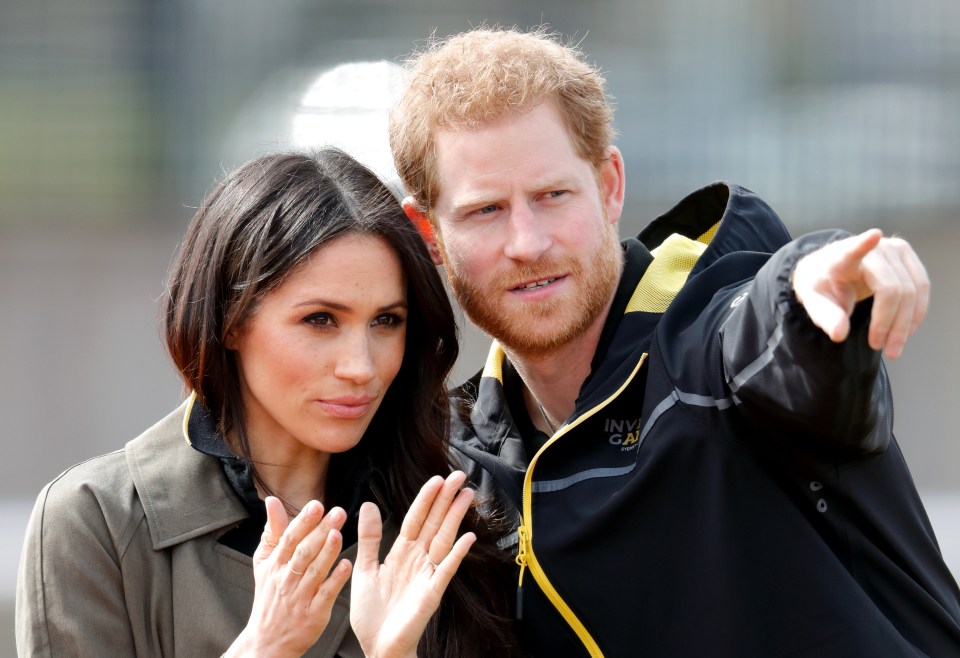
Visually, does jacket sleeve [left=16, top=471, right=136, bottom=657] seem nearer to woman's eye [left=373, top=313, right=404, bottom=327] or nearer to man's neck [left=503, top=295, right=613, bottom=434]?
woman's eye [left=373, top=313, right=404, bottom=327]

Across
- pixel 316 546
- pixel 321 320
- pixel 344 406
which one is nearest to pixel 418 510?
pixel 316 546

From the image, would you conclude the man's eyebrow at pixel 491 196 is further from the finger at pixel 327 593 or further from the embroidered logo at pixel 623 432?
the finger at pixel 327 593

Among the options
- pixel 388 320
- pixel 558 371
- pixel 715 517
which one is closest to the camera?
pixel 715 517

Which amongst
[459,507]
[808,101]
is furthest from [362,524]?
[808,101]

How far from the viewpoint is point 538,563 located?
7.27ft

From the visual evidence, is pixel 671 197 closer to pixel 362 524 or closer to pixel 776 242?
pixel 776 242

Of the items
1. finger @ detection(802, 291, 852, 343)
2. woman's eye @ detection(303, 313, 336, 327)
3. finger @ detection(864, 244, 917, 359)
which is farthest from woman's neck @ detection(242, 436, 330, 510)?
finger @ detection(864, 244, 917, 359)

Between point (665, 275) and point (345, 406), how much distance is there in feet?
2.27

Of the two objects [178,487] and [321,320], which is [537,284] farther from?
[178,487]

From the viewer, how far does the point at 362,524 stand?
198cm

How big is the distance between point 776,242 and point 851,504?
59 centimetres

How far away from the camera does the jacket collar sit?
2123mm

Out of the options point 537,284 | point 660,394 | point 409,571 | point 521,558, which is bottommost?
point 521,558

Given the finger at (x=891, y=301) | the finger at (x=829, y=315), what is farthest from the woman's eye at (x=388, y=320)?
the finger at (x=891, y=301)
